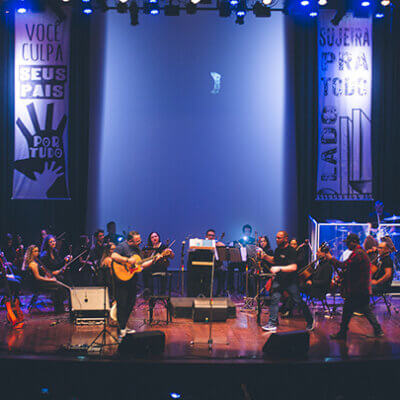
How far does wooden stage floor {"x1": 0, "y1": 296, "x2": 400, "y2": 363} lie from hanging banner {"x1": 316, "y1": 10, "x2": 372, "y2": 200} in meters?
3.97

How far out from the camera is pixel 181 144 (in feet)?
42.4

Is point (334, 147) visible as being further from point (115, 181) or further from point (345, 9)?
point (115, 181)

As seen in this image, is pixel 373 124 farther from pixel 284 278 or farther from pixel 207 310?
pixel 207 310

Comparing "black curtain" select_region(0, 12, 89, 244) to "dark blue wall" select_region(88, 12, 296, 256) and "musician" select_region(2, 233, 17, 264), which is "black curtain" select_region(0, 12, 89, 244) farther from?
"musician" select_region(2, 233, 17, 264)

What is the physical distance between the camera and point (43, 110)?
40.0 ft

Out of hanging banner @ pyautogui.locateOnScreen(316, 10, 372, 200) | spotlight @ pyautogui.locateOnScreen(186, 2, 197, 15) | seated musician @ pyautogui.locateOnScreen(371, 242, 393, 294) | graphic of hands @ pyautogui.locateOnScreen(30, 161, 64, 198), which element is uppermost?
spotlight @ pyautogui.locateOnScreen(186, 2, 197, 15)

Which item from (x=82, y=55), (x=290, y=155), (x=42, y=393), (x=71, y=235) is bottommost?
(x=42, y=393)

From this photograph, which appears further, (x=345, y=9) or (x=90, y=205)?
(x=90, y=205)

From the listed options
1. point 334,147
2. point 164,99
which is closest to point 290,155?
point 334,147

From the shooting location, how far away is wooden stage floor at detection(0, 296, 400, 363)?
6.45 meters

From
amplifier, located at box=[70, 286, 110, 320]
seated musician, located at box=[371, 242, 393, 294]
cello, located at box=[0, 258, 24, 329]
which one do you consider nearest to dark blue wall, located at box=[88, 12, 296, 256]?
seated musician, located at box=[371, 242, 393, 294]

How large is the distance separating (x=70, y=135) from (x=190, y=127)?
3.13 metres

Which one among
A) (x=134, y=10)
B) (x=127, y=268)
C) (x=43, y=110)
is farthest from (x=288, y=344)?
(x=43, y=110)

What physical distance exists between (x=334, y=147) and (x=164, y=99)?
182 inches
